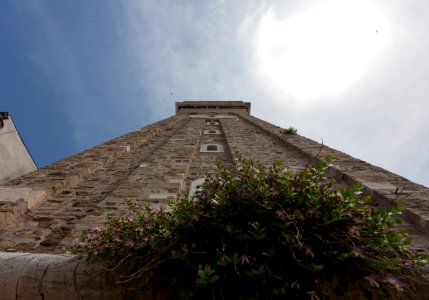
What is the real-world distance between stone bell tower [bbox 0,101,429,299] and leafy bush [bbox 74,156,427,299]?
0.45 meters

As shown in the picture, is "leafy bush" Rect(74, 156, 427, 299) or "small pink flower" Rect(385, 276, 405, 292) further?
"leafy bush" Rect(74, 156, 427, 299)

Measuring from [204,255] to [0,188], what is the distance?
4.58m

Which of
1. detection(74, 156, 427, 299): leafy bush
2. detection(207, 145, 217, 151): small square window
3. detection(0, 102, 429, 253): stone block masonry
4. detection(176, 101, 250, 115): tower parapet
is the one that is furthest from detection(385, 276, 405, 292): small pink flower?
detection(176, 101, 250, 115): tower parapet

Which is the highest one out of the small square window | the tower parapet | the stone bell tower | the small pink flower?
the tower parapet

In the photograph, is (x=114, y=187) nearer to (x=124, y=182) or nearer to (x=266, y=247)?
(x=124, y=182)

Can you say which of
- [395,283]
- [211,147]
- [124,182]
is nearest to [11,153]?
[124,182]

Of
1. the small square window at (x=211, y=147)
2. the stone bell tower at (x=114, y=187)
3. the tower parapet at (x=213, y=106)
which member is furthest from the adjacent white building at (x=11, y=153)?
the tower parapet at (x=213, y=106)

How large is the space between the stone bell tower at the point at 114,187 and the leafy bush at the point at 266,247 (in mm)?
449

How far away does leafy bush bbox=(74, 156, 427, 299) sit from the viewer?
2086 millimetres

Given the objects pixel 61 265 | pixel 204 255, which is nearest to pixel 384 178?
pixel 204 255

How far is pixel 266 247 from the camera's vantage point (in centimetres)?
222

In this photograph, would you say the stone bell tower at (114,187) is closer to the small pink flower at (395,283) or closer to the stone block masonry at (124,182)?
the stone block masonry at (124,182)

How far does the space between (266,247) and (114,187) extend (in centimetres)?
456

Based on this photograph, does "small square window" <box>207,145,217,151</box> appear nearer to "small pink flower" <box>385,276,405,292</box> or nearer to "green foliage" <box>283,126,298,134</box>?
"green foliage" <box>283,126,298,134</box>
